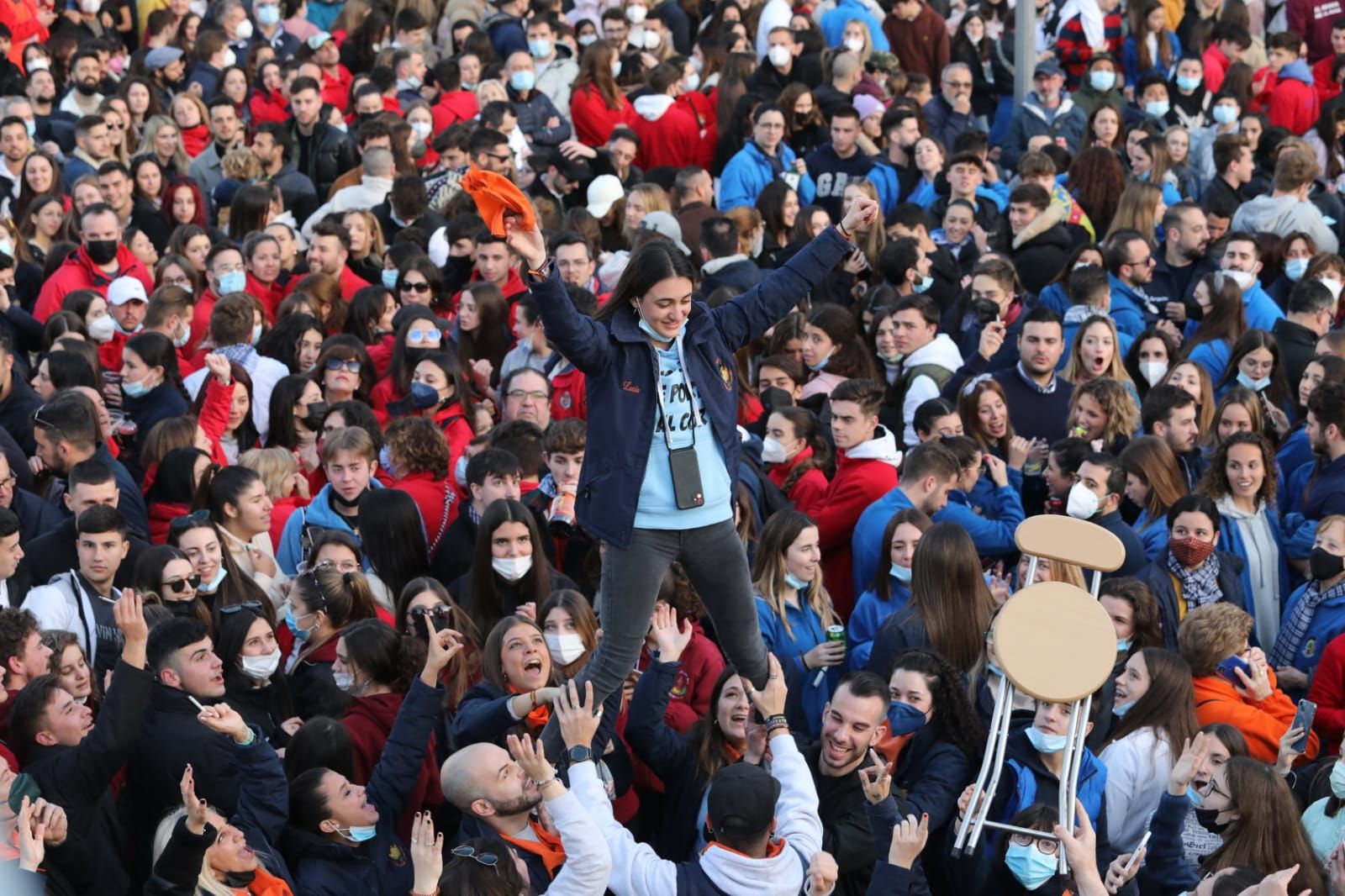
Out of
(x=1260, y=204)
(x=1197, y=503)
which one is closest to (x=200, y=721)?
(x=1197, y=503)

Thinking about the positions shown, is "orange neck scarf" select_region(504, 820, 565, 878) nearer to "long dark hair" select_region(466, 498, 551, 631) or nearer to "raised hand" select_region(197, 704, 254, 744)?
"raised hand" select_region(197, 704, 254, 744)

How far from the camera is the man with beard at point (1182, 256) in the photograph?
10.3m

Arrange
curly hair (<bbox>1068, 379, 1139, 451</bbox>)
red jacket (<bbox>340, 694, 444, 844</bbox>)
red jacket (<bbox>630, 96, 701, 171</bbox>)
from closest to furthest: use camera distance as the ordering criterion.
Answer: red jacket (<bbox>340, 694, 444, 844</bbox>) → curly hair (<bbox>1068, 379, 1139, 451</bbox>) → red jacket (<bbox>630, 96, 701, 171</bbox>)

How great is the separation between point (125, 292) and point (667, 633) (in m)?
5.13

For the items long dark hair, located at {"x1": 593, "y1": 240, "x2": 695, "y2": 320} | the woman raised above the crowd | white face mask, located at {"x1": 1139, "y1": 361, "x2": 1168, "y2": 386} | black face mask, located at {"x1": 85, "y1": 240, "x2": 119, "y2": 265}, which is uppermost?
long dark hair, located at {"x1": 593, "y1": 240, "x2": 695, "y2": 320}

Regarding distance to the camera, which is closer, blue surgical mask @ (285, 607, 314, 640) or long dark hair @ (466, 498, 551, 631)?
blue surgical mask @ (285, 607, 314, 640)

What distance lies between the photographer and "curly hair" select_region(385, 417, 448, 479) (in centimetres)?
785

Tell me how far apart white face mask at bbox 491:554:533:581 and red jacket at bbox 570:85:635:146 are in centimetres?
681

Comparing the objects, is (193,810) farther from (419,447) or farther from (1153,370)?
(1153,370)

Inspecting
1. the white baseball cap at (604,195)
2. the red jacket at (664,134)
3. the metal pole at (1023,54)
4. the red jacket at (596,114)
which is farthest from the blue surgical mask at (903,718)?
the metal pole at (1023,54)

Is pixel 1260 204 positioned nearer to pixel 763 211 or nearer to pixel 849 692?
pixel 763 211

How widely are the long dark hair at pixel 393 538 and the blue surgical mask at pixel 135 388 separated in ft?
5.50

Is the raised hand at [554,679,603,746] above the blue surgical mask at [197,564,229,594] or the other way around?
above

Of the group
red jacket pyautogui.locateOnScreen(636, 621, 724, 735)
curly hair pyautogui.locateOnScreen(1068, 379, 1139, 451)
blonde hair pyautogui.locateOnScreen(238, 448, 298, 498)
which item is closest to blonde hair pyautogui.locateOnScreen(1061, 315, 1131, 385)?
curly hair pyautogui.locateOnScreen(1068, 379, 1139, 451)
